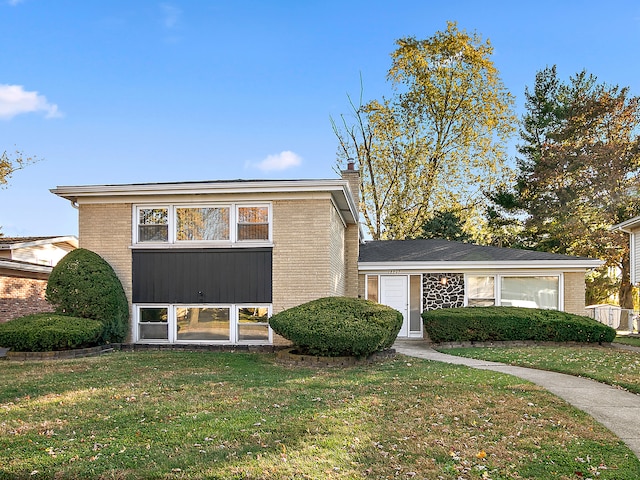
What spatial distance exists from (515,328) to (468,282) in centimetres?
306

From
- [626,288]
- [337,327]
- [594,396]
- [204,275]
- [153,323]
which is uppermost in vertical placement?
[204,275]

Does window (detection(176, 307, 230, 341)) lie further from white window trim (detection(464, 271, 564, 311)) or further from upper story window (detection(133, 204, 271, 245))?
white window trim (detection(464, 271, 564, 311))

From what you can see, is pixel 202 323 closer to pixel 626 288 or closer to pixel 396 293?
pixel 396 293

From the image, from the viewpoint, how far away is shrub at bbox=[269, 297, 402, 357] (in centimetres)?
1082

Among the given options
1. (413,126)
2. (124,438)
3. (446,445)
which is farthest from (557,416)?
(413,126)

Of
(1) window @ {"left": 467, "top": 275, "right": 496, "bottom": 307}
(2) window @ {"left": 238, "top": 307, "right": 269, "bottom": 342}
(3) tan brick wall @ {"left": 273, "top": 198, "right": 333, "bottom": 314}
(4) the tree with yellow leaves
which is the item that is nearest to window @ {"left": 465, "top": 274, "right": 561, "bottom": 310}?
(1) window @ {"left": 467, "top": 275, "right": 496, "bottom": 307}

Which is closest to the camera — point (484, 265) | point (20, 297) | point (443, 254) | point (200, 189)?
point (200, 189)

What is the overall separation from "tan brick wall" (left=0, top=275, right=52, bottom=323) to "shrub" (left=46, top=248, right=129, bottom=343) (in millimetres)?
4650

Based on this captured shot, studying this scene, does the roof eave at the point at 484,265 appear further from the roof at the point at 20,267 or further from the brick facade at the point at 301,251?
the roof at the point at 20,267

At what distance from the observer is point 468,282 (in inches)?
720

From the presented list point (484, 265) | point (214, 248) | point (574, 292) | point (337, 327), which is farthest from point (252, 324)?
point (574, 292)

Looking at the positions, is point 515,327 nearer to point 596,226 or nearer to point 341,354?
point 341,354

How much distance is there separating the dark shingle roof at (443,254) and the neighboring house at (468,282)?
0.03m

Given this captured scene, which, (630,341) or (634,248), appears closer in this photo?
(630,341)
